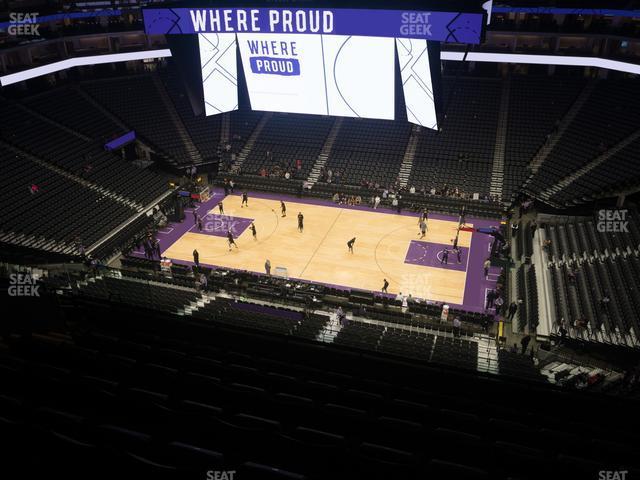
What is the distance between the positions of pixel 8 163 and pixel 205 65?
1385cm

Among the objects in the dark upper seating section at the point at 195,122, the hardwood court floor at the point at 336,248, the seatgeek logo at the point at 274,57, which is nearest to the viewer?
the hardwood court floor at the point at 336,248

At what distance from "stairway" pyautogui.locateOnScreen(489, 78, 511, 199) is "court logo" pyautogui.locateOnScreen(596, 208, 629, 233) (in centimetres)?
705

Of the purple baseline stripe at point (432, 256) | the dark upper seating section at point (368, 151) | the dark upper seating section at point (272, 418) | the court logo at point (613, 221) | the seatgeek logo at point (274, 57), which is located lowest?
the purple baseline stripe at point (432, 256)

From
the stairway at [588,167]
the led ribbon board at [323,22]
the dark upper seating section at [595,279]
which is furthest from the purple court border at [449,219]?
the led ribbon board at [323,22]

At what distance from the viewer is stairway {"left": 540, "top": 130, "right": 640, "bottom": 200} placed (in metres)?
31.3

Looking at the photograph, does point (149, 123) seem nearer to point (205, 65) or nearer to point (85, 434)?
point (205, 65)

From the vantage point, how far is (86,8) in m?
38.2

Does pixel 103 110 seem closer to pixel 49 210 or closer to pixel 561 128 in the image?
pixel 49 210

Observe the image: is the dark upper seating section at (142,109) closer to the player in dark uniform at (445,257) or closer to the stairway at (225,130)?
the stairway at (225,130)

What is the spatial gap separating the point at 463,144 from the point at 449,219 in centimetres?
771

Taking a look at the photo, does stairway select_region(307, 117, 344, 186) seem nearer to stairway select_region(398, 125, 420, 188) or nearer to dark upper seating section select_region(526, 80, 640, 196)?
stairway select_region(398, 125, 420, 188)

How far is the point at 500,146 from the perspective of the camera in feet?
118

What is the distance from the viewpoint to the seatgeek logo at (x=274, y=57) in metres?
26.8

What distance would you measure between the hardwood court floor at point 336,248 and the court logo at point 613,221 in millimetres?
6936
